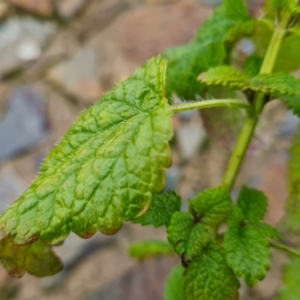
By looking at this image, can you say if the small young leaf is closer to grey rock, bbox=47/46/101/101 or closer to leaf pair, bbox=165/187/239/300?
leaf pair, bbox=165/187/239/300

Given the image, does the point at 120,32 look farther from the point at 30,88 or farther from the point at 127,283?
the point at 127,283

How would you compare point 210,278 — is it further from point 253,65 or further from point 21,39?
point 21,39

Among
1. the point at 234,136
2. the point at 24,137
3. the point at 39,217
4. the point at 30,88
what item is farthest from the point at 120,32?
the point at 39,217

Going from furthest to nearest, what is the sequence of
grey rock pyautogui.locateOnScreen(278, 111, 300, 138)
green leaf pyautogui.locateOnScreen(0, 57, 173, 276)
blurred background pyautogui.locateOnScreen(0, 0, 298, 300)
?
grey rock pyautogui.locateOnScreen(278, 111, 300, 138), blurred background pyautogui.locateOnScreen(0, 0, 298, 300), green leaf pyautogui.locateOnScreen(0, 57, 173, 276)

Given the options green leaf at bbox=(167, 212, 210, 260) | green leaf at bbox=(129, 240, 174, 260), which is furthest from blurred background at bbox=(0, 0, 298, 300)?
green leaf at bbox=(167, 212, 210, 260)

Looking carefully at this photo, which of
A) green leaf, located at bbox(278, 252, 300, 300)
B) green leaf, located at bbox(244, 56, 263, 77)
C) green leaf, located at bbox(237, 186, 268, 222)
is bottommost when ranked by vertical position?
green leaf, located at bbox(278, 252, 300, 300)

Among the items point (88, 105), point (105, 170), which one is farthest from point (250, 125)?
point (88, 105)

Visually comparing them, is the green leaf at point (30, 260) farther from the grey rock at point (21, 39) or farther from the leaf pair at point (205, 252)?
the grey rock at point (21, 39)
